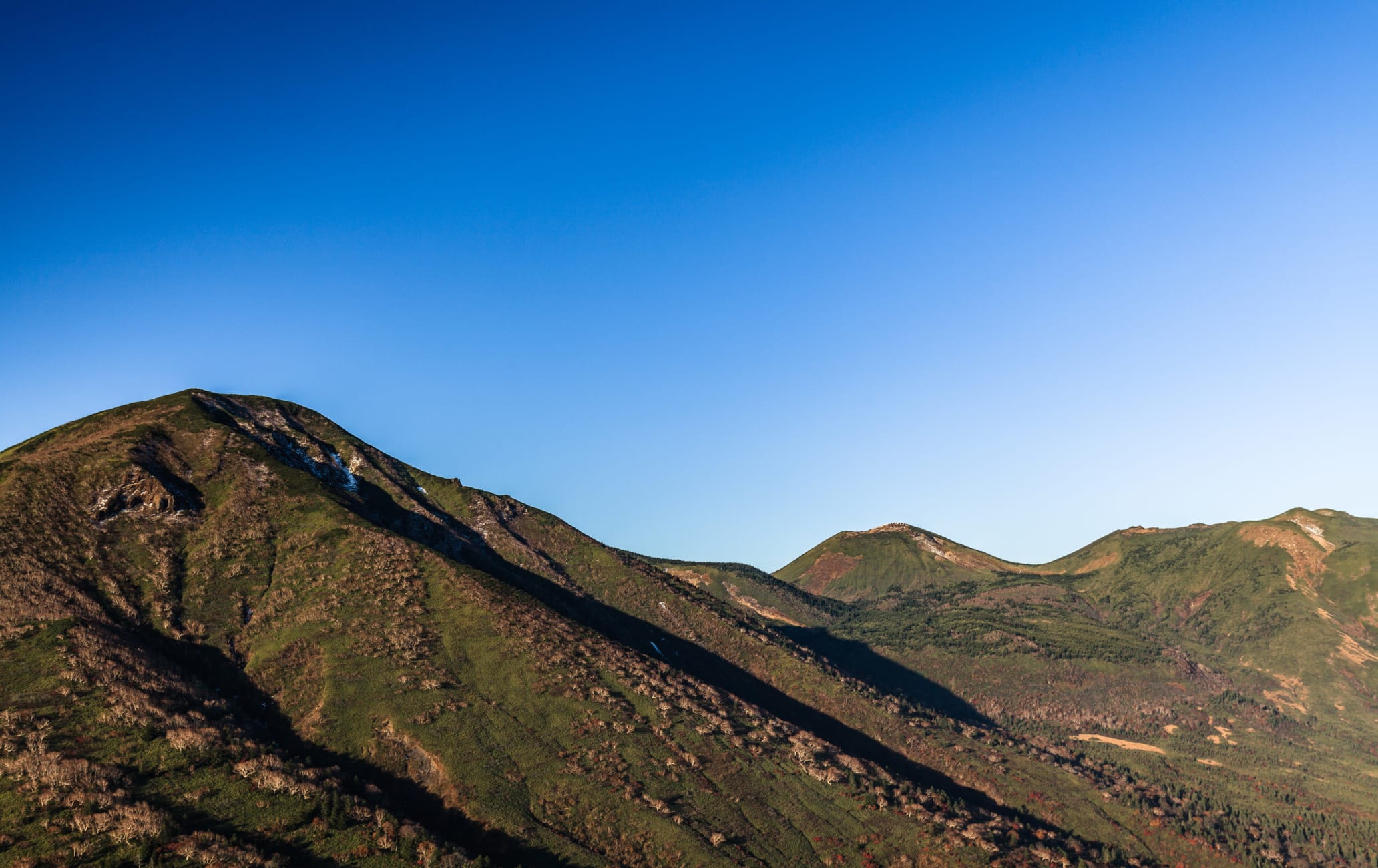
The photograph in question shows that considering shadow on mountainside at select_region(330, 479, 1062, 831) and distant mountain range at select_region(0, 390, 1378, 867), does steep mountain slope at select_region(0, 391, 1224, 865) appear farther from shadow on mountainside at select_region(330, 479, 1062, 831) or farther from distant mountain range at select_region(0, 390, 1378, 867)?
shadow on mountainside at select_region(330, 479, 1062, 831)

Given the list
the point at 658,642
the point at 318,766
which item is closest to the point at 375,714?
the point at 318,766

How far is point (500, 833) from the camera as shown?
66.6 m

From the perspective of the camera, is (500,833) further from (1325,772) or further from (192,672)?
(1325,772)

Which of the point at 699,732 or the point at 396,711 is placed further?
the point at 699,732

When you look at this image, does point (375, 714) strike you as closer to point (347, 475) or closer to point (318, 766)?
point (318, 766)

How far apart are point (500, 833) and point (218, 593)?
5517 cm

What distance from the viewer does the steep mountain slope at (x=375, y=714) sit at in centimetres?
5709

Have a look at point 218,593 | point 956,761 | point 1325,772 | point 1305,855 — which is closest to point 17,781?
point 218,593

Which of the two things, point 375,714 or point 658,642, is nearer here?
point 375,714

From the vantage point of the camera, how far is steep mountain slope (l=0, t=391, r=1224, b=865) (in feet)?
187

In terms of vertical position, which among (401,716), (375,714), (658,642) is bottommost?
(375,714)

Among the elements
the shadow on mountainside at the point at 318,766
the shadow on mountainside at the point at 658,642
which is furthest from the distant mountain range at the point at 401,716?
the shadow on mountainside at the point at 658,642

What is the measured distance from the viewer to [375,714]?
3118 inches

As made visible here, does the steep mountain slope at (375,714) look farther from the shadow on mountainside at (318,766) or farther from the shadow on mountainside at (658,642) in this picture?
the shadow on mountainside at (658,642)
